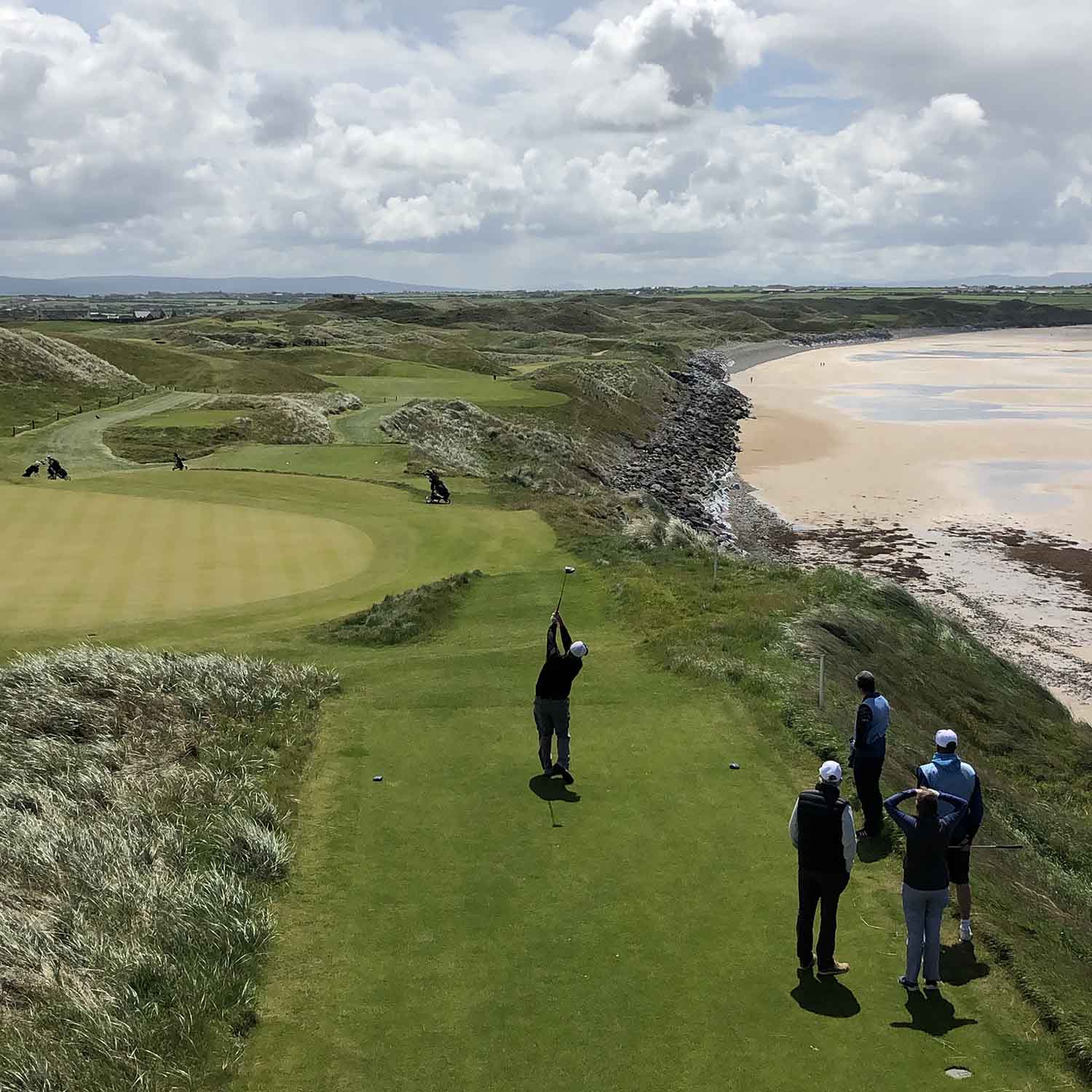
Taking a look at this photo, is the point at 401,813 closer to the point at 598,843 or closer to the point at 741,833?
the point at 598,843

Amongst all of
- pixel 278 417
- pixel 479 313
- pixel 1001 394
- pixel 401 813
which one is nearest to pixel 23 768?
pixel 401 813

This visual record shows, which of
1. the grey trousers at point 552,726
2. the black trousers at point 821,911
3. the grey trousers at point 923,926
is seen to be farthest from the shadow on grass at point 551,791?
the grey trousers at point 923,926

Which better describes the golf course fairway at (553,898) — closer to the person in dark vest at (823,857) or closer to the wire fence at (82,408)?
the person in dark vest at (823,857)

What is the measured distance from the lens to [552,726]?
41.4ft

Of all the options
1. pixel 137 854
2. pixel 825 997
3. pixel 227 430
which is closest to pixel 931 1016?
pixel 825 997

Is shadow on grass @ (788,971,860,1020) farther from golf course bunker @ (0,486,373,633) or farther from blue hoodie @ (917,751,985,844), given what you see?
golf course bunker @ (0,486,373,633)

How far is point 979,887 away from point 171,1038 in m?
8.16

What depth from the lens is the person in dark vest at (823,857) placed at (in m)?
8.51

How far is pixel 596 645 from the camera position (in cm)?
1842

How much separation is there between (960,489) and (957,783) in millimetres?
48665

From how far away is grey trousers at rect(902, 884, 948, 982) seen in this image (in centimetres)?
843

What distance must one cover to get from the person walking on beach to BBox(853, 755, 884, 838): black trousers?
2.79 metres

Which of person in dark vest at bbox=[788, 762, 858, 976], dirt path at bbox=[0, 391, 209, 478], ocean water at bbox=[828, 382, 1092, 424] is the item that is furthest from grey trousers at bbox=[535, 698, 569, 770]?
ocean water at bbox=[828, 382, 1092, 424]

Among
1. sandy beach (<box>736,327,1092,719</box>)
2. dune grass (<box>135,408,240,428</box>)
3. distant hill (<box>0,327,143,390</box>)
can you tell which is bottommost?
sandy beach (<box>736,327,1092,719</box>)
